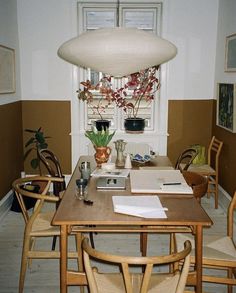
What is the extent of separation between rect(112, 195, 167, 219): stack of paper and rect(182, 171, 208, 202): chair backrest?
1.32 feet

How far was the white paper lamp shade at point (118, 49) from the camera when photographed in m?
2.08

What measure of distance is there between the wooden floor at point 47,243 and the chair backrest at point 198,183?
735 millimetres

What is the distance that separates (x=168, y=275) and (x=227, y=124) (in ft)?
8.77

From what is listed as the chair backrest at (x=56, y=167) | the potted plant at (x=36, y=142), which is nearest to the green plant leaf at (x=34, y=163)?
the potted plant at (x=36, y=142)

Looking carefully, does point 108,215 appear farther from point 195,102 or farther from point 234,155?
point 195,102

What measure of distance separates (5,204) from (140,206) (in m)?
2.54

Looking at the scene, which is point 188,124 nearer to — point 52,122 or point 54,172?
point 52,122

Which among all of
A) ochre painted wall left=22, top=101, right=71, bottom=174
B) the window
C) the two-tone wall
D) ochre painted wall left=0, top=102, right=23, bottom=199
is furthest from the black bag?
the window

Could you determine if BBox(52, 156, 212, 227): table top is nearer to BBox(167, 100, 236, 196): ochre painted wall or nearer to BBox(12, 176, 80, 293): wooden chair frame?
BBox(12, 176, 80, 293): wooden chair frame

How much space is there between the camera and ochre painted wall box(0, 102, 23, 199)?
4.07 metres

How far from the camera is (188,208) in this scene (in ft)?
6.98

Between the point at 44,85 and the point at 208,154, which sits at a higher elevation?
the point at 44,85

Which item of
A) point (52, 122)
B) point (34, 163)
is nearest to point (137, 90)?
point (52, 122)

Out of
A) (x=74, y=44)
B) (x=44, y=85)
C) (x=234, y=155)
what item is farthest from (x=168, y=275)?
(x=44, y=85)
